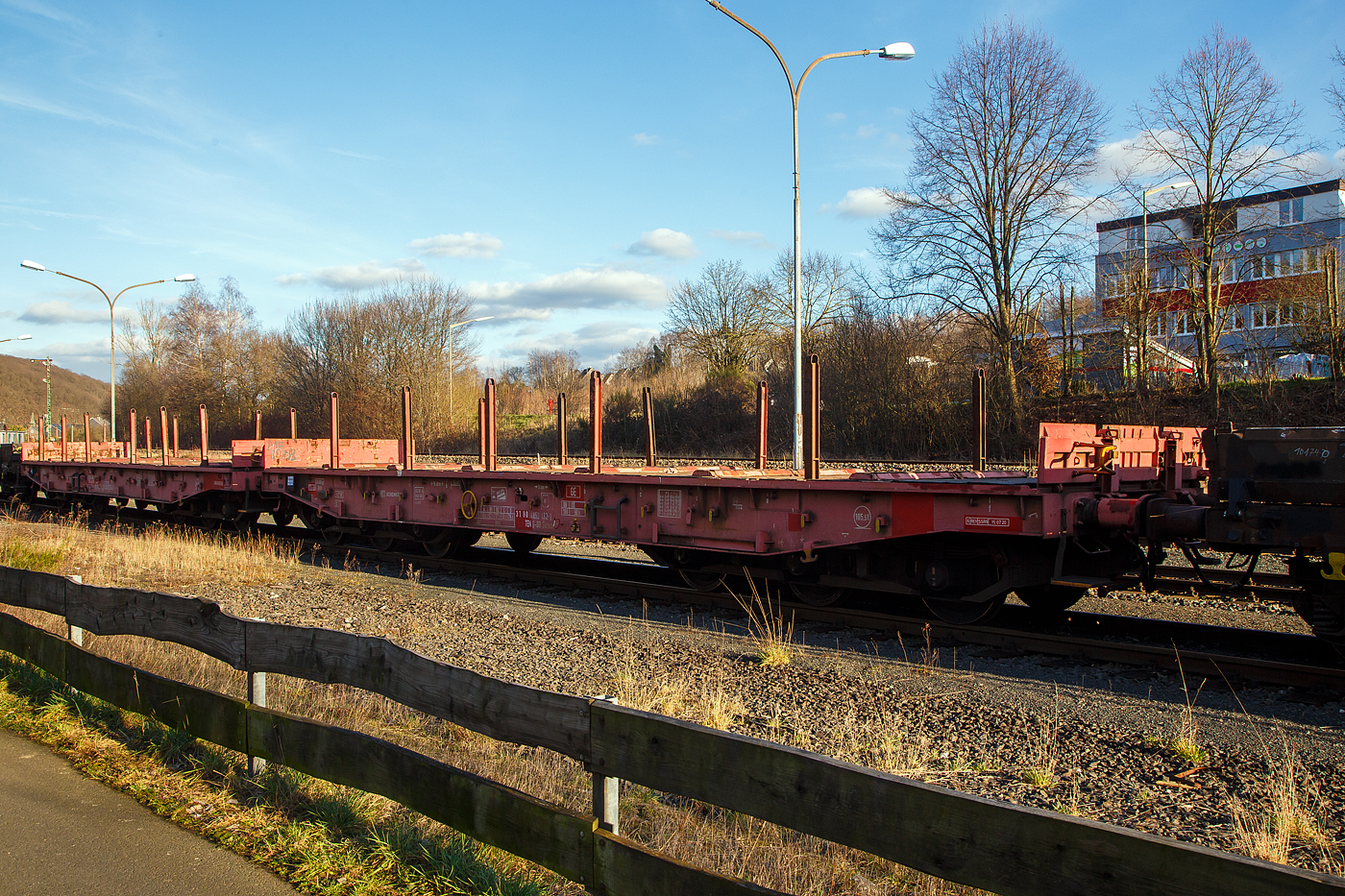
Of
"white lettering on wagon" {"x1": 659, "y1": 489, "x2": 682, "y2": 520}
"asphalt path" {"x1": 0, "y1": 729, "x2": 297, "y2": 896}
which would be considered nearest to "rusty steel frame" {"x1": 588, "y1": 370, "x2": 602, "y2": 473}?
"white lettering on wagon" {"x1": 659, "y1": 489, "x2": 682, "y2": 520}

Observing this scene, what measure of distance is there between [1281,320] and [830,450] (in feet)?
42.4

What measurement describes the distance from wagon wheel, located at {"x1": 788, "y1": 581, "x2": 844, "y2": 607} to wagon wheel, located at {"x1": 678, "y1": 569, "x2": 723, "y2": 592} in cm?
95

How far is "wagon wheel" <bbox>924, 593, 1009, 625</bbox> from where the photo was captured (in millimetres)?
7629

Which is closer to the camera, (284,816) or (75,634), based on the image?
(284,816)

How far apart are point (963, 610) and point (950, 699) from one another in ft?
7.14

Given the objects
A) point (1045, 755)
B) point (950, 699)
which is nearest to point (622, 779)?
point (1045, 755)

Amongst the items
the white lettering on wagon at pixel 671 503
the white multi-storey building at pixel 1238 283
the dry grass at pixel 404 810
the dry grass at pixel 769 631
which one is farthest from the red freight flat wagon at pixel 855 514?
the white multi-storey building at pixel 1238 283

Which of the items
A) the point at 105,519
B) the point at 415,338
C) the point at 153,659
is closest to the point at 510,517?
the point at 153,659

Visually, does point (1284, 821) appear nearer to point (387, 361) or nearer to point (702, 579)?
point (702, 579)

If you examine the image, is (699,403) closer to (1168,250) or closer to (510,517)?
(1168,250)

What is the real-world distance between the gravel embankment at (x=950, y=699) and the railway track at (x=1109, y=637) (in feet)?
0.55

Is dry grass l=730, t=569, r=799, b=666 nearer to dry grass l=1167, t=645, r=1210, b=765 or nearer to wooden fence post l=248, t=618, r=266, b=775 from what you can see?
dry grass l=1167, t=645, r=1210, b=765

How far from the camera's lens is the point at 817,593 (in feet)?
28.7

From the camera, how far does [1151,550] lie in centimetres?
671
